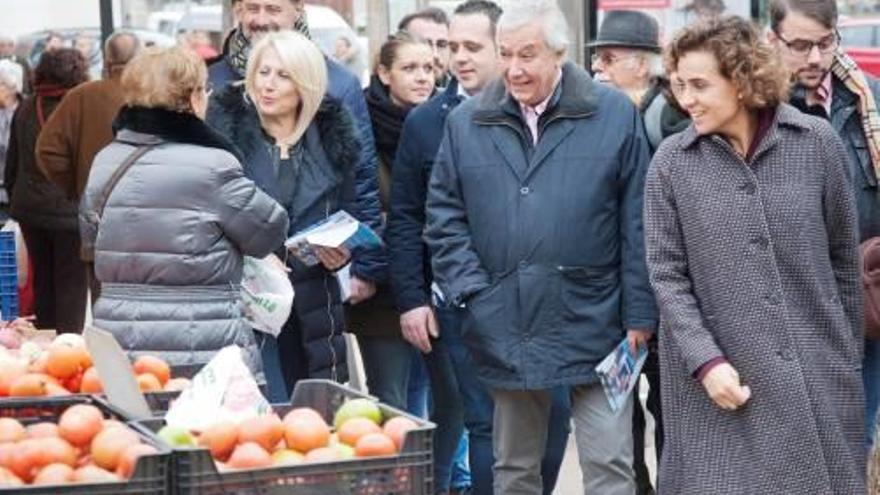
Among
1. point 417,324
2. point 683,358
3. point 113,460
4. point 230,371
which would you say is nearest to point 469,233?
point 417,324

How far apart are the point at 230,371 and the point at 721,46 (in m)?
1.75

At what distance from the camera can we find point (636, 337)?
645cm

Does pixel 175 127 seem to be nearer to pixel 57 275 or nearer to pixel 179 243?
pixel 179 243

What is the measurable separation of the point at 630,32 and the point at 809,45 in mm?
1412

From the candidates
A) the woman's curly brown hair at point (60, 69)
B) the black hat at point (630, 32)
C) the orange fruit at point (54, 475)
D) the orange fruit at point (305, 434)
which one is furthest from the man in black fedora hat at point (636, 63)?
the woman's curly brown hair at point (60, 69)

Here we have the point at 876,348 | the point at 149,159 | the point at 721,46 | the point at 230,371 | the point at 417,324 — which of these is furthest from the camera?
the point at 417,324

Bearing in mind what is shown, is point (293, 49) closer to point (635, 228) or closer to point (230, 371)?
point (635, 228)

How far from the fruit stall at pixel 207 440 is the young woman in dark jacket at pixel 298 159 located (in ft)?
6.57

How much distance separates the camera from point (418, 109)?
737 centimetres

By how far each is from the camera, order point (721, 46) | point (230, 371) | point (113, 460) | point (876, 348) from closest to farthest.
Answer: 1. point (113, 460)
2. point (230, 371)
3. point (721, 46)
4. point (876, 348)

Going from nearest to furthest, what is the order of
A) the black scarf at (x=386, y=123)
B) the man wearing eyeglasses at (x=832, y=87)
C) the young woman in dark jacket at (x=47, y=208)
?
the man wearing eyeglasses at (x=832, y=87), the black scarf at (x=386, y=123), the young woman in dark jacket at (x=47, y=208)

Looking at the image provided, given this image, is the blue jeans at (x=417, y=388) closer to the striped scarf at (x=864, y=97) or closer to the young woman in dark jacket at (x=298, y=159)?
the young woman in dark jacket at (x=298, y=159)

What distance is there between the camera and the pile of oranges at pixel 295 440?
436 centimetres

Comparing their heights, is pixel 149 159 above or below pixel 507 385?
above
